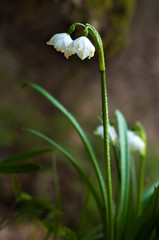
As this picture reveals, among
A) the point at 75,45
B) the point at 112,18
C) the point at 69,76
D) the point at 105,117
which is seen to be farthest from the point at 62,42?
the point at 69,76

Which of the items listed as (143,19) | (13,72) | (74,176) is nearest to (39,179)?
(74,176)

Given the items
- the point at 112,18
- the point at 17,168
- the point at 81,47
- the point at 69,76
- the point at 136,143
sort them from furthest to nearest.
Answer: the point at 69,76 < the point at 112,18 < the point at 136,143 < the point at 17,168 < the point at 81,47

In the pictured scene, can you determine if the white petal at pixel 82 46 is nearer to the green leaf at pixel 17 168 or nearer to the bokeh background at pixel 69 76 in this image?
the green leaf at pixel 17 168

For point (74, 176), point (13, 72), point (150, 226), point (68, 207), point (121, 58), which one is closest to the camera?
point (150, 226)

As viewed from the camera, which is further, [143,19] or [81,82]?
[143,19]

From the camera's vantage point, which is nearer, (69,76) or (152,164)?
(152,164)

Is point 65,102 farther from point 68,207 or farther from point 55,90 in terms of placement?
point 68,207

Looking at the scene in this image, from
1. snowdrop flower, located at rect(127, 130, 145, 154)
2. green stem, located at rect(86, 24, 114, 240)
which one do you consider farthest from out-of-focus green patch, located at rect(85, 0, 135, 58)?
green stem, located at rect(86, 24, 114, 240)

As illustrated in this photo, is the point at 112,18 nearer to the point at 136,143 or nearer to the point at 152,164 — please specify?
the point at 152,164

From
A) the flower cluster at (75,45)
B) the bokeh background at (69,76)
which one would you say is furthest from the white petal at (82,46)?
the bokeh background at (69,76)
